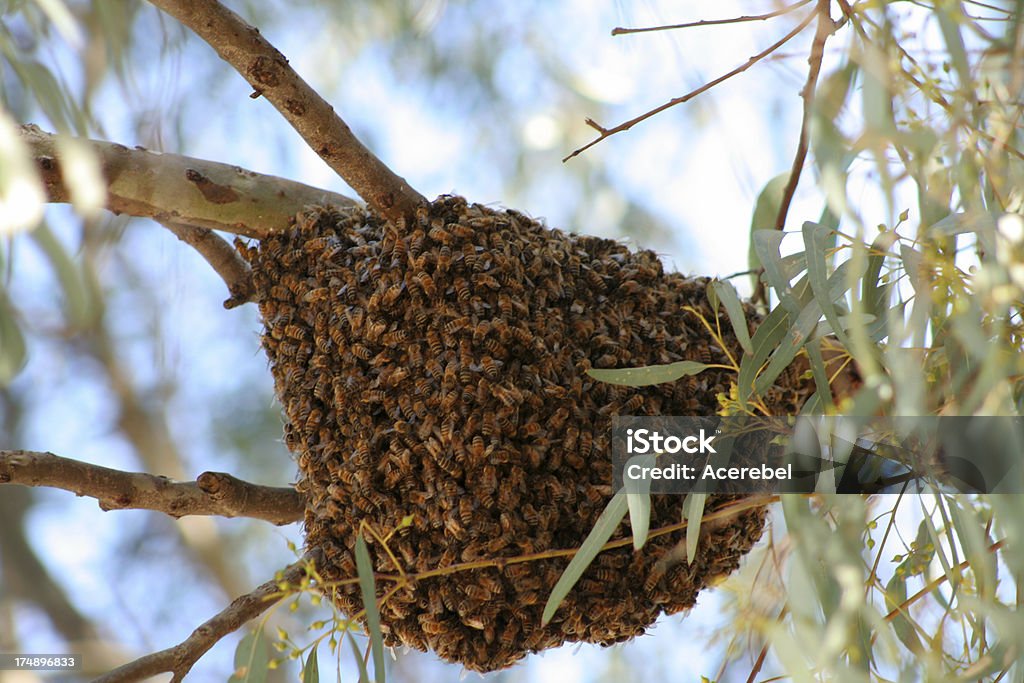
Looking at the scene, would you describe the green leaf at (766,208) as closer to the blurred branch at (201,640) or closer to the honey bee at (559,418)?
the honey bee at (559,418)

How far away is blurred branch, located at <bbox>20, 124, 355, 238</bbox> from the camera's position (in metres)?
1.28

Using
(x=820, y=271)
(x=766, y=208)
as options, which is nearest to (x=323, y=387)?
(x=820, y=271)

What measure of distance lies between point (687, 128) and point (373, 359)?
2.19 m

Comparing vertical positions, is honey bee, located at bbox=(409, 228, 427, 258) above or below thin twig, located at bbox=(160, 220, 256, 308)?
below

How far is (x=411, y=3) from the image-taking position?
9.48ft

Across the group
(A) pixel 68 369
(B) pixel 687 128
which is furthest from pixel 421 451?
(A) pixel 68 369

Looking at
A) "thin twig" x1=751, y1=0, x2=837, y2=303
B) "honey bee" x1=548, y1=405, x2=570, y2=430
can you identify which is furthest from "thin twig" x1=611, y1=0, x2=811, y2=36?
"honey bee" x1=548, y1=405, x2=570, y2=430

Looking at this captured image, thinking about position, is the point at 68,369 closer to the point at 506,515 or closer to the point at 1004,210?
the point at 506,515

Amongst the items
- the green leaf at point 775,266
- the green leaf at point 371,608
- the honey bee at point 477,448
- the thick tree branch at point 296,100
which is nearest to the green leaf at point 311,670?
the green leaf at point 371,608

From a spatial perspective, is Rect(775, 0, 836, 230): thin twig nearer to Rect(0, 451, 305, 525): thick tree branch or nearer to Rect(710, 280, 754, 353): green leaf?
Rect(710, 280, 754, 353): green leaf

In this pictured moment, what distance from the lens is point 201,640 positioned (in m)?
1.24

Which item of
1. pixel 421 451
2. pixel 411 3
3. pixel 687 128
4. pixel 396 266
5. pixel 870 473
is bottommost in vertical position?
pixel 870 473

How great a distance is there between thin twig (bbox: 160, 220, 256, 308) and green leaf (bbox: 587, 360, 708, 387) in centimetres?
55

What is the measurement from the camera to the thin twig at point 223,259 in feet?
4.79
